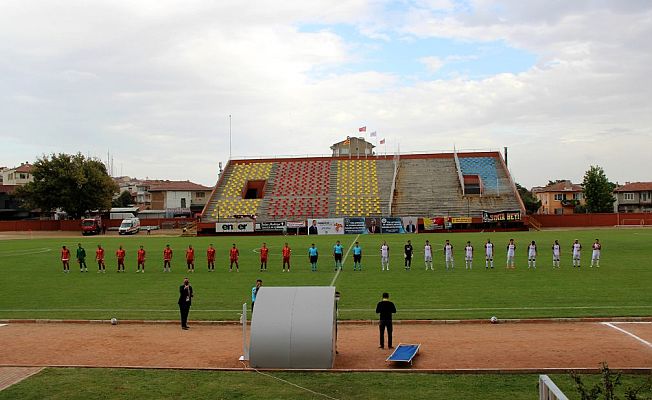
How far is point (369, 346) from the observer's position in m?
17.7

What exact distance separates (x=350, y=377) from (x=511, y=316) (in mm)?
8652

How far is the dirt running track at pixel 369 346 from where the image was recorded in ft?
51.2

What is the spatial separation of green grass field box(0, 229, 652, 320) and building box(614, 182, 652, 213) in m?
68.5

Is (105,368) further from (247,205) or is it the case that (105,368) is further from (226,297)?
(247,205)

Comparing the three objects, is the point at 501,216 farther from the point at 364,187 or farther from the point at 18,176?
the point at 18,176

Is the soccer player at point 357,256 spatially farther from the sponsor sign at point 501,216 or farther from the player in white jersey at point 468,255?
the sponsor sign at point 501,216

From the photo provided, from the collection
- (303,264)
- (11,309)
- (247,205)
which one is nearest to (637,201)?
(247,205)

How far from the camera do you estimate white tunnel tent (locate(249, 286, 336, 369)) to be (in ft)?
49.7

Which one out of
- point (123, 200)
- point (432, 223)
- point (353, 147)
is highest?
point (353, 147)

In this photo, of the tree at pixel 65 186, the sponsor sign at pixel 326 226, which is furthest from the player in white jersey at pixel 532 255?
the tree at pixel 65 186

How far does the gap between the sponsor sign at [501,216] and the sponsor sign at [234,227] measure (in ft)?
81.5

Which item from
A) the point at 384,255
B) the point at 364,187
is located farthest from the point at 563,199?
the point at 384,255

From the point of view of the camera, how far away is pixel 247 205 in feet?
256

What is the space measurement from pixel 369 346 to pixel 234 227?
53.8 meters
